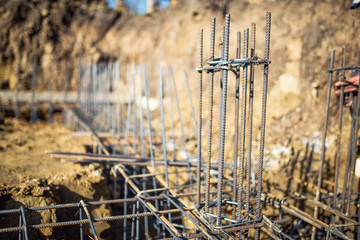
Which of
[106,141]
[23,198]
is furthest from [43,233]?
[106,141]

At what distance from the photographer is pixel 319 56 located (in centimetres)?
813

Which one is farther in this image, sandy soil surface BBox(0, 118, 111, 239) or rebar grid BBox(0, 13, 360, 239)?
sandy soil surface BBox(0, 118, 111, 239)

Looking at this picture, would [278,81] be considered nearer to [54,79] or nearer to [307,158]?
[307,158]

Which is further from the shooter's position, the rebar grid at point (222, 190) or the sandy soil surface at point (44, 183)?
the sandy soil surface at point (44, 183)

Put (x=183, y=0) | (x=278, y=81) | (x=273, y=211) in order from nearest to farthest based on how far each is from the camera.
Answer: (x=273, y=211) → (x=278, y=81) → (x=183, y=0)

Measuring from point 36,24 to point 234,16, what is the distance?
43.6 feet

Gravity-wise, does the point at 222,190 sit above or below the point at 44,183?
above

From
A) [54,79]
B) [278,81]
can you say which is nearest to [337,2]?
[278,81]

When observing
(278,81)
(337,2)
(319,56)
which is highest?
(337,2)

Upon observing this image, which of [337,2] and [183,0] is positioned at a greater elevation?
[183,0]

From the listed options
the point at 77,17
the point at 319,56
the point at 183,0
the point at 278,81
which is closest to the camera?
the point at 319,56

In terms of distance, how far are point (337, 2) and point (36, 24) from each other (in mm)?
16965

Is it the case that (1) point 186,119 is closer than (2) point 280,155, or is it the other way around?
(2) point 280,155

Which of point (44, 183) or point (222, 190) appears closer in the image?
point (222, 190)
